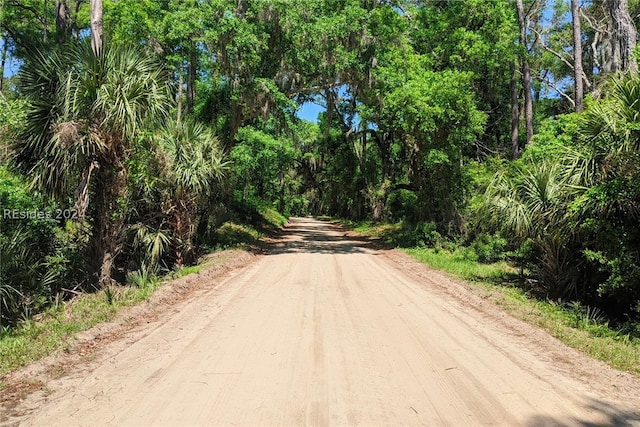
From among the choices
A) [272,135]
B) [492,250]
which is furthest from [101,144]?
[492,250]

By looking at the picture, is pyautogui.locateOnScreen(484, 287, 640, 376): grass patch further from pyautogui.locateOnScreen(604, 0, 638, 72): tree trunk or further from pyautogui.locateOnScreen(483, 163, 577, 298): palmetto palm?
pyautogui.locateOnScreen(604, 0, 638, 72): tree trunk

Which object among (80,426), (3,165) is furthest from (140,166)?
(80,426)

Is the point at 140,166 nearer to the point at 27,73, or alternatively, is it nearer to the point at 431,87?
the point at 27,73

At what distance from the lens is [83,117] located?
9.16 meters

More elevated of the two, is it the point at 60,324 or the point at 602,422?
the point at 602,422

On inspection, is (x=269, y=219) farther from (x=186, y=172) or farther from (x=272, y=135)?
(x=186, y=172)

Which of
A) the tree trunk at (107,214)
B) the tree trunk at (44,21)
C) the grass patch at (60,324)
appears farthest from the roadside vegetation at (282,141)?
the tree trunk at (44,21)

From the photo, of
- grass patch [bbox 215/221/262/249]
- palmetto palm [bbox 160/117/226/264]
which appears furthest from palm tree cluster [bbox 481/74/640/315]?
grass patch [bbox 215/221/262/249]

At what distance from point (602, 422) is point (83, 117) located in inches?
390

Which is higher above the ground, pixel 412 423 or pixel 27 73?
pixel 27 73

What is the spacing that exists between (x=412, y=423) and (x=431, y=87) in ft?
54.6

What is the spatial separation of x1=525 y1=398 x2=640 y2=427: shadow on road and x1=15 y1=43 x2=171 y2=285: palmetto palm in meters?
8.75

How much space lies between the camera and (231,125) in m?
19.8

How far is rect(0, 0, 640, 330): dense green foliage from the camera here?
8.80m
